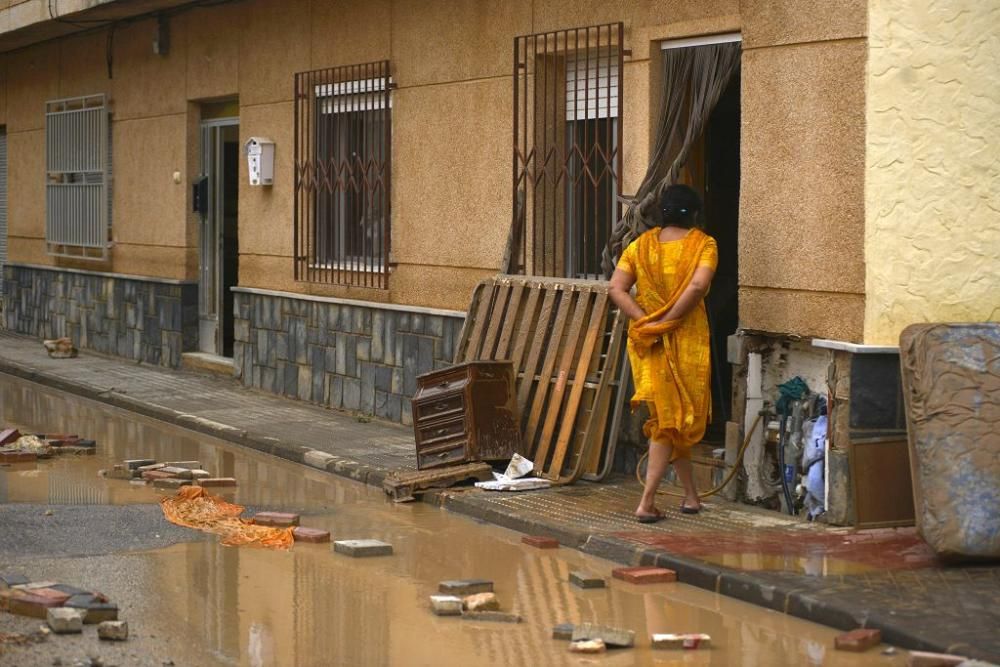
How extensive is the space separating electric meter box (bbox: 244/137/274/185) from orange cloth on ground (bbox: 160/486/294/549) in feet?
18.7

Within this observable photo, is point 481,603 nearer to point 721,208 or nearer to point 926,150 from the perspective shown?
point 926,150

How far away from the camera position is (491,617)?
7.29 meters

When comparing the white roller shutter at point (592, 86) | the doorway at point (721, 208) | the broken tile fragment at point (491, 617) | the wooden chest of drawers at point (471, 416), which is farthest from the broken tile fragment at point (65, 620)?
the white roller shutter at point (592, 86)

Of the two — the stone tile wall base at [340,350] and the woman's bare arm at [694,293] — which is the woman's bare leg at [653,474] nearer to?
the woman's bare arm at [694,293]

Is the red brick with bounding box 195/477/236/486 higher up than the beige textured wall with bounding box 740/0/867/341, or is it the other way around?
the beige textured wall with bounding box 740/0/867/341

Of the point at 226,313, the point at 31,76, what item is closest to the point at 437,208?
the point at 226,313

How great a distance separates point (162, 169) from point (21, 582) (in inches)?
451

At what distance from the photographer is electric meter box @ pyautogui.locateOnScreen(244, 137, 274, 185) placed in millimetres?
15742

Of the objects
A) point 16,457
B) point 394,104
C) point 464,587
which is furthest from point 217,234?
point 464,587

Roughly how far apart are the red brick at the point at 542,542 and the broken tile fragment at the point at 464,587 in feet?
4.02

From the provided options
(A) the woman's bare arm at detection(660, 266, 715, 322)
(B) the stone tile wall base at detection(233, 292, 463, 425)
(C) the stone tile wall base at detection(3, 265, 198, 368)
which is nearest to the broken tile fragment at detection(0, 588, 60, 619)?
(A) the woman's bare arm at detection(660, 266, 715, 322)

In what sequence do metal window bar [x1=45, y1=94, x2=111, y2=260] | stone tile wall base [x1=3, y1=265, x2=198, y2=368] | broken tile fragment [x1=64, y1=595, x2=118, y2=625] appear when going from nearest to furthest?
broken tile fragment [x1=64, y1=595, x2=118, y2=625], stone tile wall base [x1=3, y1=265, x2=198, y2=368], metal window bar [x1=45, y1=94, x2=111, y2=260]

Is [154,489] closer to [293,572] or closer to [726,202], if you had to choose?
[293,572]

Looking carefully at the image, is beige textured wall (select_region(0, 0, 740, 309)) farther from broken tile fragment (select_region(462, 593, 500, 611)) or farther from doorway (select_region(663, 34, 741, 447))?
broken tile fragment (select_region(462, 593, 500, 611))
